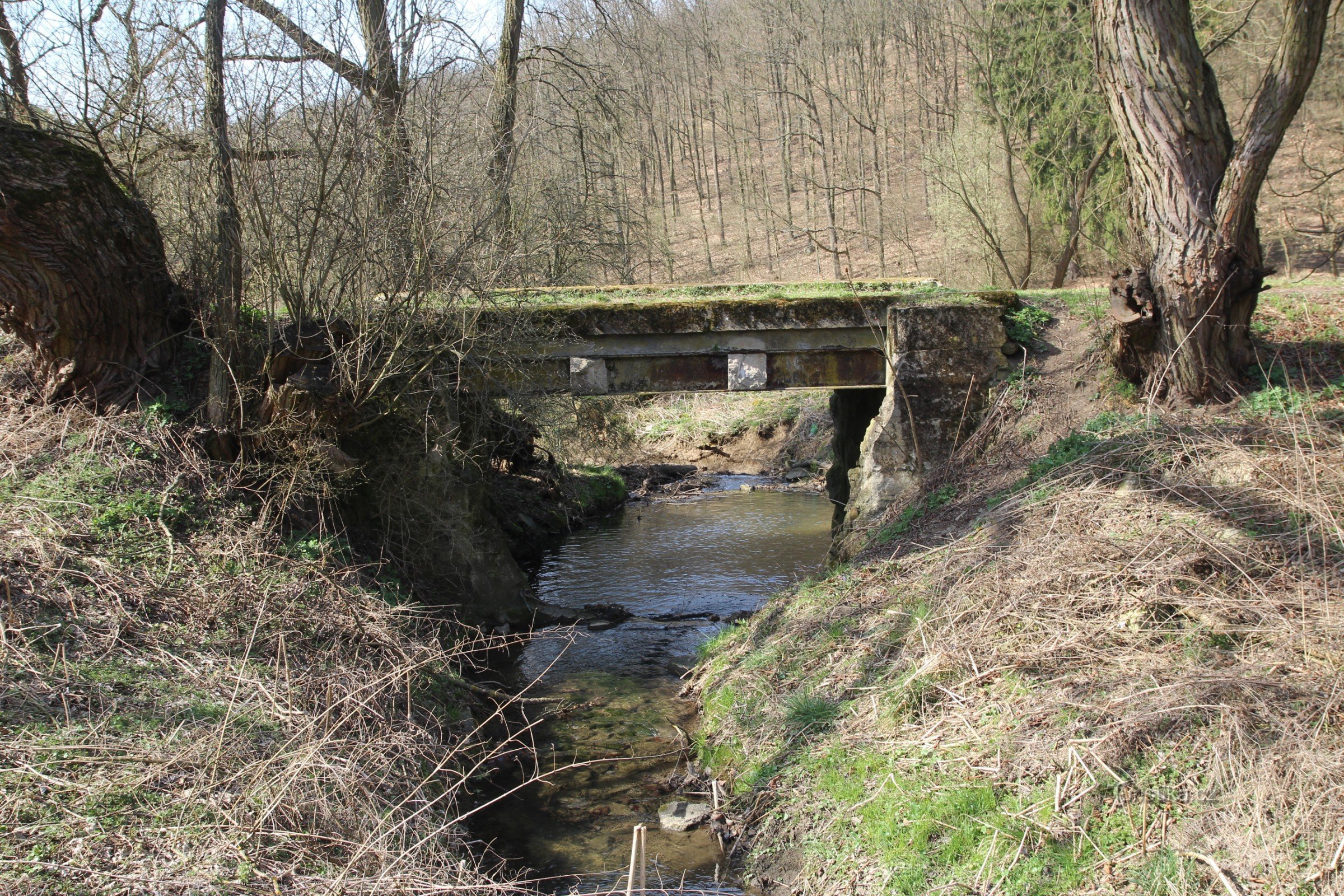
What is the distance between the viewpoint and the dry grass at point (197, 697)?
383 cm

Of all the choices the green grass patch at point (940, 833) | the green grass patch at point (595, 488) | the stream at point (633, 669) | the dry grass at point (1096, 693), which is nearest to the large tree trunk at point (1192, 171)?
the dry grass at point (1096, 693)

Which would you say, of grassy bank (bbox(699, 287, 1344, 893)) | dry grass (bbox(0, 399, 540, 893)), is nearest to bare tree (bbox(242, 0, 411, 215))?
dry grass (bbox(0, 399, 540, 893))

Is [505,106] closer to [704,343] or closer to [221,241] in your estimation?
[704,343]

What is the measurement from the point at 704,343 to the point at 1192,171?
416 centimetres

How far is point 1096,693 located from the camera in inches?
173

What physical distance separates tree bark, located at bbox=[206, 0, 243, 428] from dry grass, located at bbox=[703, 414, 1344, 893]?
15.2ft

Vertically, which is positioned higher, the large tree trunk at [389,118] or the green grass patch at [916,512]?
the large tree trunk at [389,118]

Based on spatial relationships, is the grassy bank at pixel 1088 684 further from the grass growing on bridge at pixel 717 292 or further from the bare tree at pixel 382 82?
the bare tree at pixel 382 82

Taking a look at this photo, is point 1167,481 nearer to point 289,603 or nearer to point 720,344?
point 720,344

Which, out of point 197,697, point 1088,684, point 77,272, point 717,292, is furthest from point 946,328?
point 77,272

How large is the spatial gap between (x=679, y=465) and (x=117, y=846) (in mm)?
15874

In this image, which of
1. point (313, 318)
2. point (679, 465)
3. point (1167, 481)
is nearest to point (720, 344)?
point (313, 318)

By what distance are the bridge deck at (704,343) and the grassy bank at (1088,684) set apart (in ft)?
7.18

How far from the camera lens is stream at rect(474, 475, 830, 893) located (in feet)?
17.5
